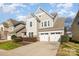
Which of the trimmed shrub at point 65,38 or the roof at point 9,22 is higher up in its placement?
the roof at point 9,22

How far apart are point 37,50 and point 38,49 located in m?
0.02

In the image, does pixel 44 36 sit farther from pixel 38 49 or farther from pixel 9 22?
pixel 9 22

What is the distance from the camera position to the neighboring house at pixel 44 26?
398 cm

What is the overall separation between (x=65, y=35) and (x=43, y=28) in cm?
34

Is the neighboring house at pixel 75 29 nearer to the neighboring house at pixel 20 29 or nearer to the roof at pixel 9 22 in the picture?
the neighboring house at pixel 20 29

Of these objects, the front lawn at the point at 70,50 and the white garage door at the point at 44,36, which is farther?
the white garage door at the point at 44,36

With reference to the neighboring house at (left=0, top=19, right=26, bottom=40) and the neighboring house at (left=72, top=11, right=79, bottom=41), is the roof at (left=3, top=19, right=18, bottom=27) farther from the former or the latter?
the neighboring house at (left=72, top=11, right=79, bottom=41)

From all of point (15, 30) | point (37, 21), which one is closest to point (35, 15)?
point (37, 21)

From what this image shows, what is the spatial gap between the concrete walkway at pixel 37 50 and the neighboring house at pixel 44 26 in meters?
0.09

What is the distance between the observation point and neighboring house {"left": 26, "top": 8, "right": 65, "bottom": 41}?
13.0 feet

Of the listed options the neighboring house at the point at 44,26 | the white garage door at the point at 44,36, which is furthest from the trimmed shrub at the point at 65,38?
the white garage door at the point at 44,36

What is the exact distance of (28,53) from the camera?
3.92 meters

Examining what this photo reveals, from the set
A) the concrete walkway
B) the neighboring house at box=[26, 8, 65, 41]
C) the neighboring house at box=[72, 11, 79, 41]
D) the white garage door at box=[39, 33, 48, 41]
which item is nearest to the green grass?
the concrete walkway

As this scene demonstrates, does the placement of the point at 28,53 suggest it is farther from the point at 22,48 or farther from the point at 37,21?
the point at 37,21
